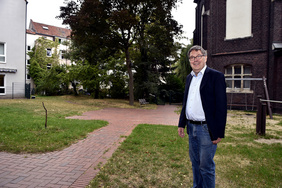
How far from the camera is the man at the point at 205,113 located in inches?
104

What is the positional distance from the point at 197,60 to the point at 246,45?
1544 cm

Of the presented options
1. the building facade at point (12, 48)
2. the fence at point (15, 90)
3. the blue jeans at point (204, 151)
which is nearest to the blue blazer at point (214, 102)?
the blue jeans at point (204, 151)

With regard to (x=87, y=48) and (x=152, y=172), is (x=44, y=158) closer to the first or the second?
(x=152, y=172)

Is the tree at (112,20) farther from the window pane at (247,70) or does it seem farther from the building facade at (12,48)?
the building facade at (12,48)

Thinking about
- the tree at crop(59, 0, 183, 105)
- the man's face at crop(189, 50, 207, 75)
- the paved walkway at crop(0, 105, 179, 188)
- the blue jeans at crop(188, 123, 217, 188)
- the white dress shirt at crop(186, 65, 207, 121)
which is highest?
the tree at crop(59, 0, 183, 105)

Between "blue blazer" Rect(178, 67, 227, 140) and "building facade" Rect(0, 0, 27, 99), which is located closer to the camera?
"blue blazer" Rect(178, 67, 227, 140)

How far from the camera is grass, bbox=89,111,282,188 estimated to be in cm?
361

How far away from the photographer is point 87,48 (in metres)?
20.3

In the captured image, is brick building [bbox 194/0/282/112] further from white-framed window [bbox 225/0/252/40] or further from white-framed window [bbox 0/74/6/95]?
white-framed window [bbox 0/74/6/95]

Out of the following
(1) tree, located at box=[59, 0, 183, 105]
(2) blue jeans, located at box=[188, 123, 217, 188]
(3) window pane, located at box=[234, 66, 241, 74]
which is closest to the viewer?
(2) blue jeans, located at box=[188, 123, 217, 188]

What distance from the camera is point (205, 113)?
2691 millimetres

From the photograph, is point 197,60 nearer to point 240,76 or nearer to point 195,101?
point 195,101

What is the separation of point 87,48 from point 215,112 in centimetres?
1930

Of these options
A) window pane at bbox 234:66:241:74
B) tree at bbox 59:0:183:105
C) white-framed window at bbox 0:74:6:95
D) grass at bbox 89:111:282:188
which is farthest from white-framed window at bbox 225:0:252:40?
white-framed window at bbox 0:74:6:95
